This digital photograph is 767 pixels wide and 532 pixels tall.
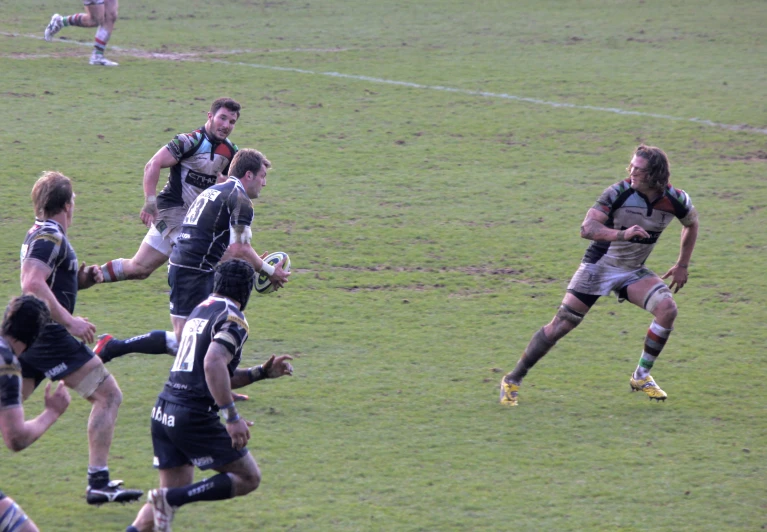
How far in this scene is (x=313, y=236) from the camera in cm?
1165

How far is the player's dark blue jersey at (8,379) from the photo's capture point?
504 cm

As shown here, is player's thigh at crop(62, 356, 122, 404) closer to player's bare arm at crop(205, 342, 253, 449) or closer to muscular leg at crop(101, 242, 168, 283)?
player's bare arm at crop(205, 342, 253, 449)

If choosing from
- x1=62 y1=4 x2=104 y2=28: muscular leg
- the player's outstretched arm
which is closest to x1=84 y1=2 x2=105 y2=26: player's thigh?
x1=62 y1=4 x2=104 y2=28: muscular leg

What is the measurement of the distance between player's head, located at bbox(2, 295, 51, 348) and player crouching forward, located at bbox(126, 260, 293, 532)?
2.60ft

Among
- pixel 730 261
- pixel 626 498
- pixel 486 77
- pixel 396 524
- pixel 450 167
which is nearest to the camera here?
pixel 396 524

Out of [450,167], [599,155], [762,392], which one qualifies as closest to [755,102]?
[599,155]

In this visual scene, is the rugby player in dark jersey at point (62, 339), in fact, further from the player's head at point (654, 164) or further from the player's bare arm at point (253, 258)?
the player's head at point (654, 164)

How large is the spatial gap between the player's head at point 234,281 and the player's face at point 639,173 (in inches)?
132

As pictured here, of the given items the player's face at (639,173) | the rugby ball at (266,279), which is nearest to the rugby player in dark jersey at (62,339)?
the rugby ball at (266,279)

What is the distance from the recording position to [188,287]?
750cm

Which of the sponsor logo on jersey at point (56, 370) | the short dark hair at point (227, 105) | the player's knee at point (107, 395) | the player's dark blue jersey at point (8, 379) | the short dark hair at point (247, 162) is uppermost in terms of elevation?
the short dark hair at point (227, 105)

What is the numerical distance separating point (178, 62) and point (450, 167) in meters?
7.35

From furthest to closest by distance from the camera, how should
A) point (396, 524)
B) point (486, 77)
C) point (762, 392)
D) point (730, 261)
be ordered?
point (486, 77), point (730, 261), point (762, 392), point (396, 524)

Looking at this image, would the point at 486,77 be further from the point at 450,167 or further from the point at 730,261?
the point at 730,261
